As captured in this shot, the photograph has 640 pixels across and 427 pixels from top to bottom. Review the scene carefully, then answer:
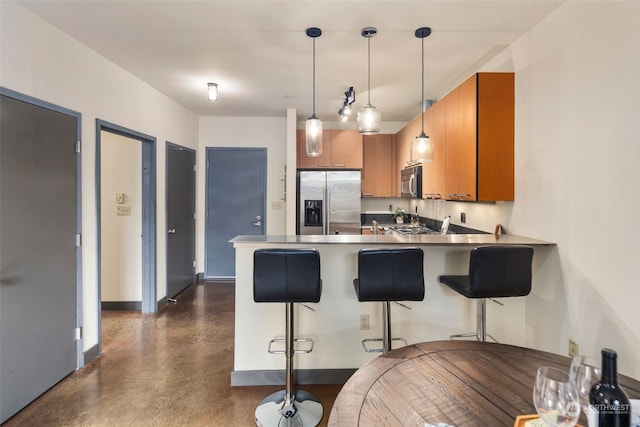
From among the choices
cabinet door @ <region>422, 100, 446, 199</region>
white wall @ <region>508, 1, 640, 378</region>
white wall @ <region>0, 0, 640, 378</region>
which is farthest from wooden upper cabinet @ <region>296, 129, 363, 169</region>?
white wall @ <region>508, 1, 640, 378</region>

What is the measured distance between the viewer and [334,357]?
2.47 metres

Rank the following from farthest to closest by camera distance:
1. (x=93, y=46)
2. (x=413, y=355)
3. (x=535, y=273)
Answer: (x=93, y=46) < (x=535, y=273) < (x=413, y=355)

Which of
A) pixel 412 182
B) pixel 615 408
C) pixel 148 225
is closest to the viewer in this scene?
pixel 615 408

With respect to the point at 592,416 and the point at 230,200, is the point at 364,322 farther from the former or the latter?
the point at 230,200

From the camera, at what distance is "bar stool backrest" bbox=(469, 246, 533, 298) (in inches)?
78.8

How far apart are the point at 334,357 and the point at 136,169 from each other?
3.05 meters

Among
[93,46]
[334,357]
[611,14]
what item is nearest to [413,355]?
[334,357]

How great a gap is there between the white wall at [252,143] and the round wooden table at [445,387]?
412 centimetres

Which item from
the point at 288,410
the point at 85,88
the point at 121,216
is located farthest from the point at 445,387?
the point at 121,216

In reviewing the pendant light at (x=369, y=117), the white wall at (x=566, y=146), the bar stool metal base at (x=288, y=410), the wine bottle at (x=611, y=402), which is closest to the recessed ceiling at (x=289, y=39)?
the pendant light at (x=369, y=117)

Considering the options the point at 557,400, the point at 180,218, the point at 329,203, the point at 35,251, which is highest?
the point at 329,203

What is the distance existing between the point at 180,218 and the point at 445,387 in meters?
4.22

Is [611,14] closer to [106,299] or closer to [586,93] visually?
[586,93]

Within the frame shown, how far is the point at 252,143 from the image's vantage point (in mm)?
5180
